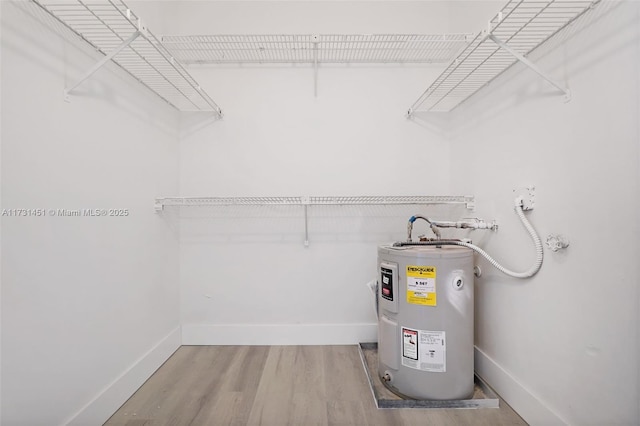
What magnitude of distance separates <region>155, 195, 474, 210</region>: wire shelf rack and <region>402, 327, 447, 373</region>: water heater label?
2.51 feet

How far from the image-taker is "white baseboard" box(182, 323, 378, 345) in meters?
1.88

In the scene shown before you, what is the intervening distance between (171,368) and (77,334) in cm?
72

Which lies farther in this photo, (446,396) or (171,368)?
(171,368)

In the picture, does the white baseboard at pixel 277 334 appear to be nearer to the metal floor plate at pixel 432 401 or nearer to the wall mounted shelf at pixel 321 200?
the metal floor plate at pixel 432 401

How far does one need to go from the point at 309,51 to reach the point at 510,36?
49.2 inches

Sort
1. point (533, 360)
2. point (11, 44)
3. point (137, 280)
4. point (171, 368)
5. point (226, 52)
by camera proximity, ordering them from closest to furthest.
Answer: point (11, 44)
point (533, 360)
point (137, 280)
point (171, 368)
point (226, 52)

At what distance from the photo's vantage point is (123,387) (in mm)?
1306

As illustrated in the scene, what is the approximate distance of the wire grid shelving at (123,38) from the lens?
40.5 inches

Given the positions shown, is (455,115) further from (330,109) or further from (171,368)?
(171,368)

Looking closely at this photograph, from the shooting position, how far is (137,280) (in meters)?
1.44

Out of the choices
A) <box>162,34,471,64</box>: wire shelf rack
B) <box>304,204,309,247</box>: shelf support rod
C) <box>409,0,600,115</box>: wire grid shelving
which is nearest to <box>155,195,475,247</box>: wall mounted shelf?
<box>304,204,309,247</box>: shelf support rod

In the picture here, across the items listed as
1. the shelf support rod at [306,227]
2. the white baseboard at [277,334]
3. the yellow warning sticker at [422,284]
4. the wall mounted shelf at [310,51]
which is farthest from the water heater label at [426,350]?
the wall mounted shelf at [310,51]

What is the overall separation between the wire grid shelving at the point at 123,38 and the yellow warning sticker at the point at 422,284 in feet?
5.16

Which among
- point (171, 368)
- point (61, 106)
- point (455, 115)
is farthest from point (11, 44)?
point (455, 115)
